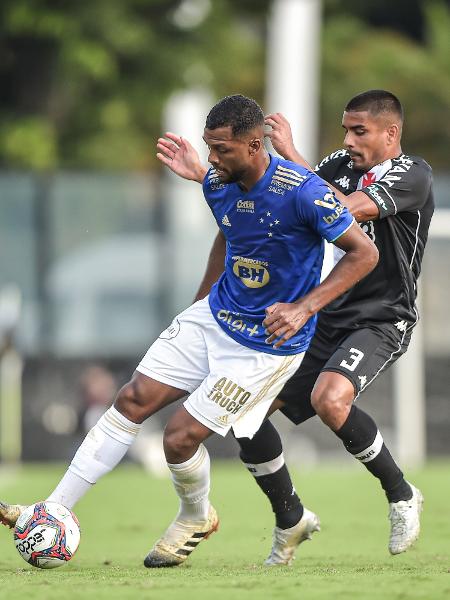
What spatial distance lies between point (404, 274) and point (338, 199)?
0.94 meters

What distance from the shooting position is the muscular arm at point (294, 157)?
816 cm

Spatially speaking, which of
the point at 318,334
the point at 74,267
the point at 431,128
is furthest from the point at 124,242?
the point at 431,128

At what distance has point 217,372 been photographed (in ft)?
26.7

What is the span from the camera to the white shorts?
8094 mm

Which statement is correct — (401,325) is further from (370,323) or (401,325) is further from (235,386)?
(235,386)

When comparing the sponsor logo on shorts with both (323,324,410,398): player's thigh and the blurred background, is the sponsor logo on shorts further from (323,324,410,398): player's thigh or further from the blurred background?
the blurred background

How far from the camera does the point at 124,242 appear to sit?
18.9m

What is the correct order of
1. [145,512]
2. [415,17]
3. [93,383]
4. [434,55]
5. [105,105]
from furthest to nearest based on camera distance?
[415,17] < [434,55] < [105,105] < [93,383] < [145,512]

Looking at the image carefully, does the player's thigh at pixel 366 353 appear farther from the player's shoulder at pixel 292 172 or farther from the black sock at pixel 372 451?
the player's shoulder at pixel 292 172

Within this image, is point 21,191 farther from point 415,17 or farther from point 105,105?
point 415,17

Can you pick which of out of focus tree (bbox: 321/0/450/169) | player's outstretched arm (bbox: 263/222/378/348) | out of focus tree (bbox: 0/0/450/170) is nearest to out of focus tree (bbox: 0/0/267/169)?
out of focus tree (bbox: 0/0/450/170)

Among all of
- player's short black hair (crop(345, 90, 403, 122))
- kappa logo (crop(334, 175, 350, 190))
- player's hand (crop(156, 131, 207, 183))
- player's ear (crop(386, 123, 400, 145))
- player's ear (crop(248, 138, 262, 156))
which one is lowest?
kappa logo (crop(334, 175, 350, 190))

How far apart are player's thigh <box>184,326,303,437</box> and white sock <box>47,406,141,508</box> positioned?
368 millimetres

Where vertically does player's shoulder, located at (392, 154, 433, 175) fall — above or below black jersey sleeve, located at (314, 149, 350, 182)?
above
